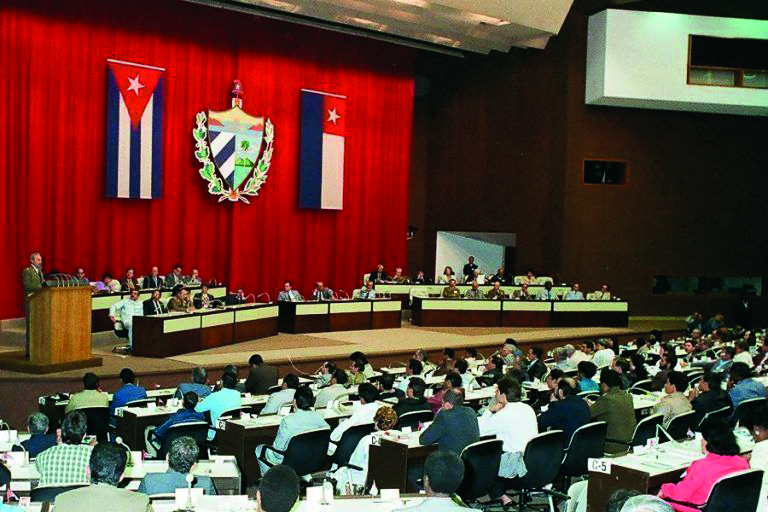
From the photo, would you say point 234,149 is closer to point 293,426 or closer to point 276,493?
point 293,426

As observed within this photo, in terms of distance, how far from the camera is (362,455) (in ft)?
23.6

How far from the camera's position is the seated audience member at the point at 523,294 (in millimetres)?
19203

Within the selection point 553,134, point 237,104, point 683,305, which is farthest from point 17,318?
point 683,305

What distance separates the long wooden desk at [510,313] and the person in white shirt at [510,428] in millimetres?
11356

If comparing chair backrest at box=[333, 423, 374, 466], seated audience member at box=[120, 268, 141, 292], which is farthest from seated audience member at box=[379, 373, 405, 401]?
seated audience member at box=[120, 268, 141, 292]

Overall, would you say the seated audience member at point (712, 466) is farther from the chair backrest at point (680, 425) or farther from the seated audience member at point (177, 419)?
Result: the seated audience member at point (177, 419)

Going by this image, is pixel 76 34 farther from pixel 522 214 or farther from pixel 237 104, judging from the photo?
pixel 522 214

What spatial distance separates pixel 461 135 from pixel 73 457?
19.0 metres

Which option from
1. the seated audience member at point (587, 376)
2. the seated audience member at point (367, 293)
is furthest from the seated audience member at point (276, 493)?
the seated audience member at point (367, 293)

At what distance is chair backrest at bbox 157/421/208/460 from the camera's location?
23.2 feet

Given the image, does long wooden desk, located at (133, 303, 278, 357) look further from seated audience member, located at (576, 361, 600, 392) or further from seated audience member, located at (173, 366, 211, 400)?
seated audience member, located at (576, 361, 600, 392)

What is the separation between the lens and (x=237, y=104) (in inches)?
739

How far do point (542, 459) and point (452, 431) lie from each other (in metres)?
0.65

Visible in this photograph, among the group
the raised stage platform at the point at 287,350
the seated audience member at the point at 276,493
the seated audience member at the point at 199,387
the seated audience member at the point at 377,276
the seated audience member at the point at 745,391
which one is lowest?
the raised stage platform at the point at 287,350
